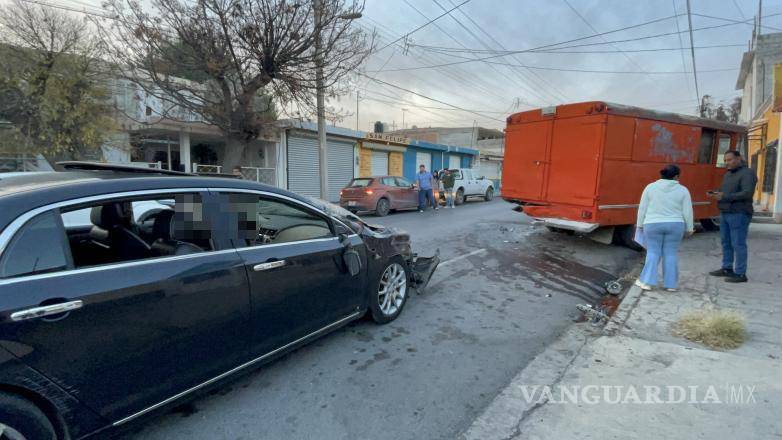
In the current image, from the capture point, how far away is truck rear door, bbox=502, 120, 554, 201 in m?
8.32

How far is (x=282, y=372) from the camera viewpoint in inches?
127

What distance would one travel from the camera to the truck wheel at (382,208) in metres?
13.8

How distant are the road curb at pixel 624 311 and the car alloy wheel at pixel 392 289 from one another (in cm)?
203

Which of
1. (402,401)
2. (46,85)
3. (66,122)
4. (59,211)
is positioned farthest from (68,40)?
(402,401)

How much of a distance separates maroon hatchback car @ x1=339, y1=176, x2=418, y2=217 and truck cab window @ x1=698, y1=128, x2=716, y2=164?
862cm

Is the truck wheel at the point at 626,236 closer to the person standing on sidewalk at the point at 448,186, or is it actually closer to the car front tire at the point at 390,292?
the car front tire at the point at 390,292

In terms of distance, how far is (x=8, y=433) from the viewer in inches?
67.9

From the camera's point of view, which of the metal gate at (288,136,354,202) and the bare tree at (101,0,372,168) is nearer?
the bare tree at (101,0,372,168)

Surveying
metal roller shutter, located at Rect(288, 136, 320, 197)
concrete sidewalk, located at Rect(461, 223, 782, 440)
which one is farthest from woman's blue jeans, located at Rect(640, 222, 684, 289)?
metal roller shutter, located at Rect(288, 136, 320, 197)

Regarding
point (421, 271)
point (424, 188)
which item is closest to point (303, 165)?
point (424, 188)

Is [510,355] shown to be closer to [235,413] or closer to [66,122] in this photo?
[235,413]

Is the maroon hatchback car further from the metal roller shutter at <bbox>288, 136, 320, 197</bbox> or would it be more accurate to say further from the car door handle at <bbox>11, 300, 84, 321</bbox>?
the car door handle at <bbox>11, 300, 84, 321</bbox>

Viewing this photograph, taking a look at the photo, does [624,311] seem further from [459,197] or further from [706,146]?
[459,197]

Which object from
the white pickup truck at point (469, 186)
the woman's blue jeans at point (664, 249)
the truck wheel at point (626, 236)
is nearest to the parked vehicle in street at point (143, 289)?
the woman's blue jeans at point (664, 249)
